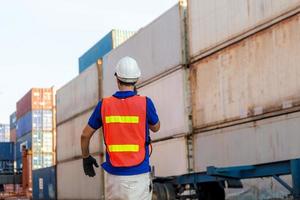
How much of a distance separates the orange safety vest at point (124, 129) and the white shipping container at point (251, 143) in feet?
Answer: 27.2

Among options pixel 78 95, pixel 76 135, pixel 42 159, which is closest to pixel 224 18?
pixel 78 95

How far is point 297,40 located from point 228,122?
3.45m

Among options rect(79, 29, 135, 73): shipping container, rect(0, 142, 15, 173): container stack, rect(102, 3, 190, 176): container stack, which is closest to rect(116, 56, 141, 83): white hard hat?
rect(102, 3, 190, 176): container stack

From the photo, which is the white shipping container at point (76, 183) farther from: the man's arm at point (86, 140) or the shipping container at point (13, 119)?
the shipping container at point (13, 119)

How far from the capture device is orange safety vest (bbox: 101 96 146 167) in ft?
12.1

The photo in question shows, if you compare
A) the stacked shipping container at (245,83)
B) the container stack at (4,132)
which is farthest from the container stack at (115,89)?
the container stack at (4,132)

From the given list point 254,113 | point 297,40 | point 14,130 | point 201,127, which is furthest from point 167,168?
point 14,130

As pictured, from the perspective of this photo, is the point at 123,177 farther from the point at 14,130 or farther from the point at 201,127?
the point at 14,130

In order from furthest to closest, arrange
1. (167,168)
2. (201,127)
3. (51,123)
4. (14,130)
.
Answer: (14,130) < (51,123) < (167,168) < (201,127)

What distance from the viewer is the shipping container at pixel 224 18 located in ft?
40.9

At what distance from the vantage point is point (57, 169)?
32.1m

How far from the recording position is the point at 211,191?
38.0 ft

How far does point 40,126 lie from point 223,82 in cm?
3261

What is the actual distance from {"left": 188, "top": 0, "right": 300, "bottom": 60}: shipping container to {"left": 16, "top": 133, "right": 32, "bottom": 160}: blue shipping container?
1252 inches
